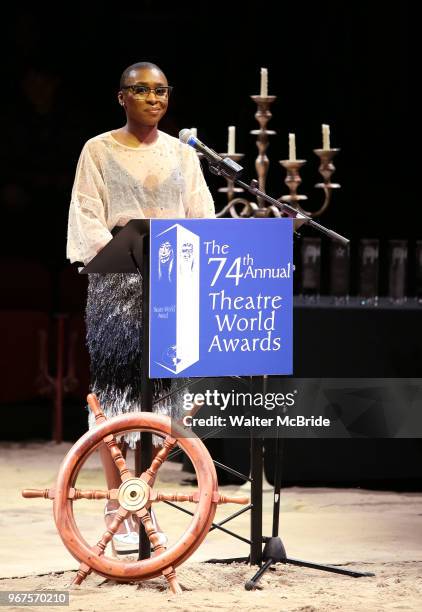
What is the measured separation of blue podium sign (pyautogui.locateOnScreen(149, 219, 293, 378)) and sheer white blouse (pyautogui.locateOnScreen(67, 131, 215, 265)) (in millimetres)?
322

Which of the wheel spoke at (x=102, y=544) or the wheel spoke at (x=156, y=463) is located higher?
the wheel spoke at (x=156, y=463)

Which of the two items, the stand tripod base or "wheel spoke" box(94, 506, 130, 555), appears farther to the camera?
the stand tripod base

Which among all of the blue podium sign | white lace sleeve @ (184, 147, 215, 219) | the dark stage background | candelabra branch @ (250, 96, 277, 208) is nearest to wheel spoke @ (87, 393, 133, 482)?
the blue podium sign

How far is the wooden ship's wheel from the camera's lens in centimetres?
362

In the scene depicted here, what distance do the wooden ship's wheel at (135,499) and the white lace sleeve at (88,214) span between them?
52cm

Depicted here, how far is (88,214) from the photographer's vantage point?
3.95 m

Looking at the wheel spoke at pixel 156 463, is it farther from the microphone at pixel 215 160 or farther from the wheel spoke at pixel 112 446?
the microphone at pixel 215 160

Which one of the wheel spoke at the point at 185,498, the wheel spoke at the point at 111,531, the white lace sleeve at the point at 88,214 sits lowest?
the wheel spoke at the point at 111,531

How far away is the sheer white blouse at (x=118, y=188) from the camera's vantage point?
3941 mm

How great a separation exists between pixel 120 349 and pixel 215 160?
656 mm

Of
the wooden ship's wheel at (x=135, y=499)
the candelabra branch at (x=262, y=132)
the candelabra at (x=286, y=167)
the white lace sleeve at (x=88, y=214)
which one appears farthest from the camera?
the candelabra branch at (x=262, y=132)

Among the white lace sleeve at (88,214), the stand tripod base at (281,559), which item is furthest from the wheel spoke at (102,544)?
the white lace sleeve at (88,214)

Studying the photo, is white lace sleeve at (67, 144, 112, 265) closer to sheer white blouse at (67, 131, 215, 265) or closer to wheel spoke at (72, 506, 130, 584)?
sheer white blouse at (67, 131, 215, 265)

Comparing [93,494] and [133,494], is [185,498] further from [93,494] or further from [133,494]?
[93,494]
